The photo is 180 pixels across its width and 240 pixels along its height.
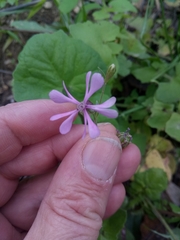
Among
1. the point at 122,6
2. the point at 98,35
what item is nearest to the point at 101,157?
the point at 98,35

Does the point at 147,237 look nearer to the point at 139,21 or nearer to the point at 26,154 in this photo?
the point at 26,154

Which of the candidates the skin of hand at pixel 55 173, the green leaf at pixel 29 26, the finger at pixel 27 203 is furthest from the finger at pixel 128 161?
the green leaf at pixel 29 26

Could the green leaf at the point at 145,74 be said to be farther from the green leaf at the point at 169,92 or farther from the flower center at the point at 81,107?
the flower center at the point at 81,107

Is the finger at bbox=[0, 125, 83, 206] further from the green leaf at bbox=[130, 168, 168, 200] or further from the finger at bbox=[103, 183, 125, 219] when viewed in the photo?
the green leaf at bbox=[130, 168, 168, 200]

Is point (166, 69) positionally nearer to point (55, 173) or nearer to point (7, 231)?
point (55, 173)

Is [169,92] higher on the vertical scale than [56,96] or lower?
lower

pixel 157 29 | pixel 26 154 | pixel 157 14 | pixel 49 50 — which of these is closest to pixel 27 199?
pixel 26 154
